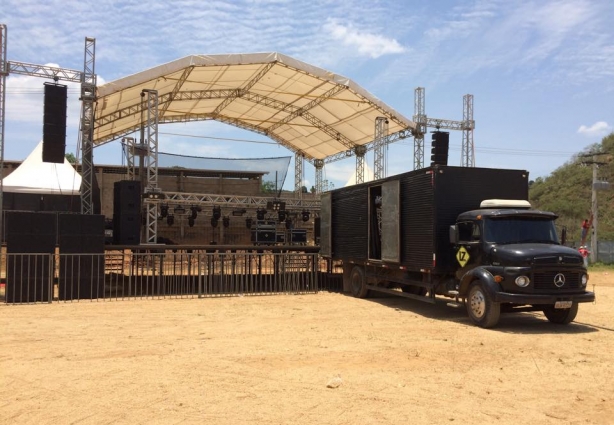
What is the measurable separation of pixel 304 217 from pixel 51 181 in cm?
1259

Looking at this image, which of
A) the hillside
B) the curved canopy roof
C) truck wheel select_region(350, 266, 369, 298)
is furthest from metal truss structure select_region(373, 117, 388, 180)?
the hillside

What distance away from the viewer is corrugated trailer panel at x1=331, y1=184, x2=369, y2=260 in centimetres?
1452

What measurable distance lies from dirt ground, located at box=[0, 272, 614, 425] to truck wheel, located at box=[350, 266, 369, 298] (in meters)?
3.05

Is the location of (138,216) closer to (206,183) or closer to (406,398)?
(406,398)

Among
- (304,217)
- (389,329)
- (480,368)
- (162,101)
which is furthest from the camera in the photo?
(304,217)

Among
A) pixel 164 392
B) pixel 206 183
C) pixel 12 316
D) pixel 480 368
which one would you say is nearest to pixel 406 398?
pixel 480 368

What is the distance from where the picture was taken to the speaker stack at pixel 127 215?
55.6 ft

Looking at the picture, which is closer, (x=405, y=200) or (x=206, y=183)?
(x=405, y=200)

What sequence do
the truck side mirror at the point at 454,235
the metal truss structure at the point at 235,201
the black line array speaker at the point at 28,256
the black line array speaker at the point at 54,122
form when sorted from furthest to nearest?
1. the metal truss structure at the point at 235,201
2. the black line array speaker at the point at 54,122
3. the black line array speaker at the point at 28,256
4. the truck side mirror at the point at 454,235

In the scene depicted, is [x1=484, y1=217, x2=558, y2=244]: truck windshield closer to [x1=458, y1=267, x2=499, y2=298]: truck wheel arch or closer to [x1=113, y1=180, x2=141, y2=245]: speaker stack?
[x1=458, y1=267, x2=499, y2=298]: truck wheel arch

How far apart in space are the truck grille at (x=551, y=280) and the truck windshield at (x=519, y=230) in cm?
90

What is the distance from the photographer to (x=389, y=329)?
390 inches

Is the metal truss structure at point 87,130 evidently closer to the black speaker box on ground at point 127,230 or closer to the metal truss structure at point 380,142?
the black speaker box on ground at point 127,230

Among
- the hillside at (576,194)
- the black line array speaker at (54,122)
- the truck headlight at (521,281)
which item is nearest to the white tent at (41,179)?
the black line array speaker at (54,122)
